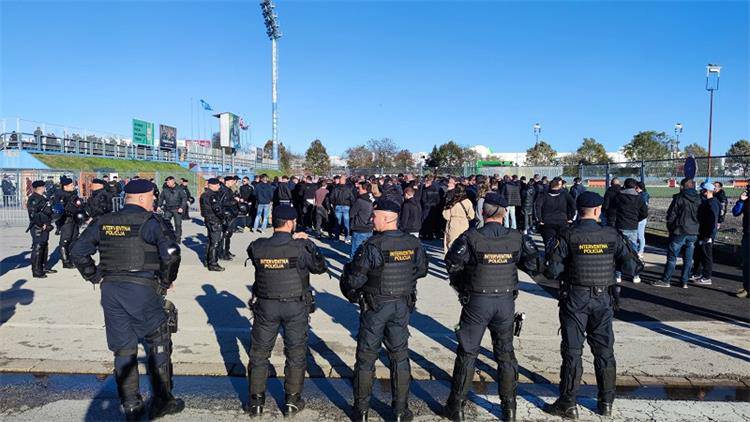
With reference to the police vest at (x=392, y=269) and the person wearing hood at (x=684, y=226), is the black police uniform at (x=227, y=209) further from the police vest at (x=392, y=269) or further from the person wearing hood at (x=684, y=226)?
the person wearing hood at (x=684, y=226)

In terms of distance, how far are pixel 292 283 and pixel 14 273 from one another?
26.7 ft

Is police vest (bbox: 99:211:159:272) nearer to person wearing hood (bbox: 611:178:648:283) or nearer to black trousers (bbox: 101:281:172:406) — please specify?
black trousers (bbox: 101:281:172:406)

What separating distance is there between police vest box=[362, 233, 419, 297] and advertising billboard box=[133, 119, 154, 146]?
4522 cm

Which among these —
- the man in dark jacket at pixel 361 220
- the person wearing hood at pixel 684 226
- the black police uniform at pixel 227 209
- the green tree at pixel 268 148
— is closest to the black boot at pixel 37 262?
A: the black police uniform at pixel 227 209

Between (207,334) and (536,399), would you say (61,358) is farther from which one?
(536,399)

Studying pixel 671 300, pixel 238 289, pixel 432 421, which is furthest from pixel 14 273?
pixel 671 300

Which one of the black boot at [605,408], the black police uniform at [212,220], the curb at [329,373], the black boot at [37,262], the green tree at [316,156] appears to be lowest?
the curb at [329,373]

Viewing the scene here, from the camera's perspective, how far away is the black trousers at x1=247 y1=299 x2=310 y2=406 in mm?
4250

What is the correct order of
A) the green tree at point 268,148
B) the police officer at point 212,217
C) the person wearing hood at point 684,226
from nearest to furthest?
the person wearing hood at point 684,226, the police officer at point 212,217, the green tree at point 268,148

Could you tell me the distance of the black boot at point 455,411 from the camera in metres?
4.20

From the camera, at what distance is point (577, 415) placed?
427 cm

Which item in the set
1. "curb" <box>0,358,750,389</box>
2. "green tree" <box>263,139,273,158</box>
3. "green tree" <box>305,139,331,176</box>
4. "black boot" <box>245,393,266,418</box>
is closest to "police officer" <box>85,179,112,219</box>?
"curb" <box>0,358,750,389</box>

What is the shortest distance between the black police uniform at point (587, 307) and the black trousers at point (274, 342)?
220 centimetres

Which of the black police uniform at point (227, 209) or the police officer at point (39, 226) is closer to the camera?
the police officer at point (39, 226)
